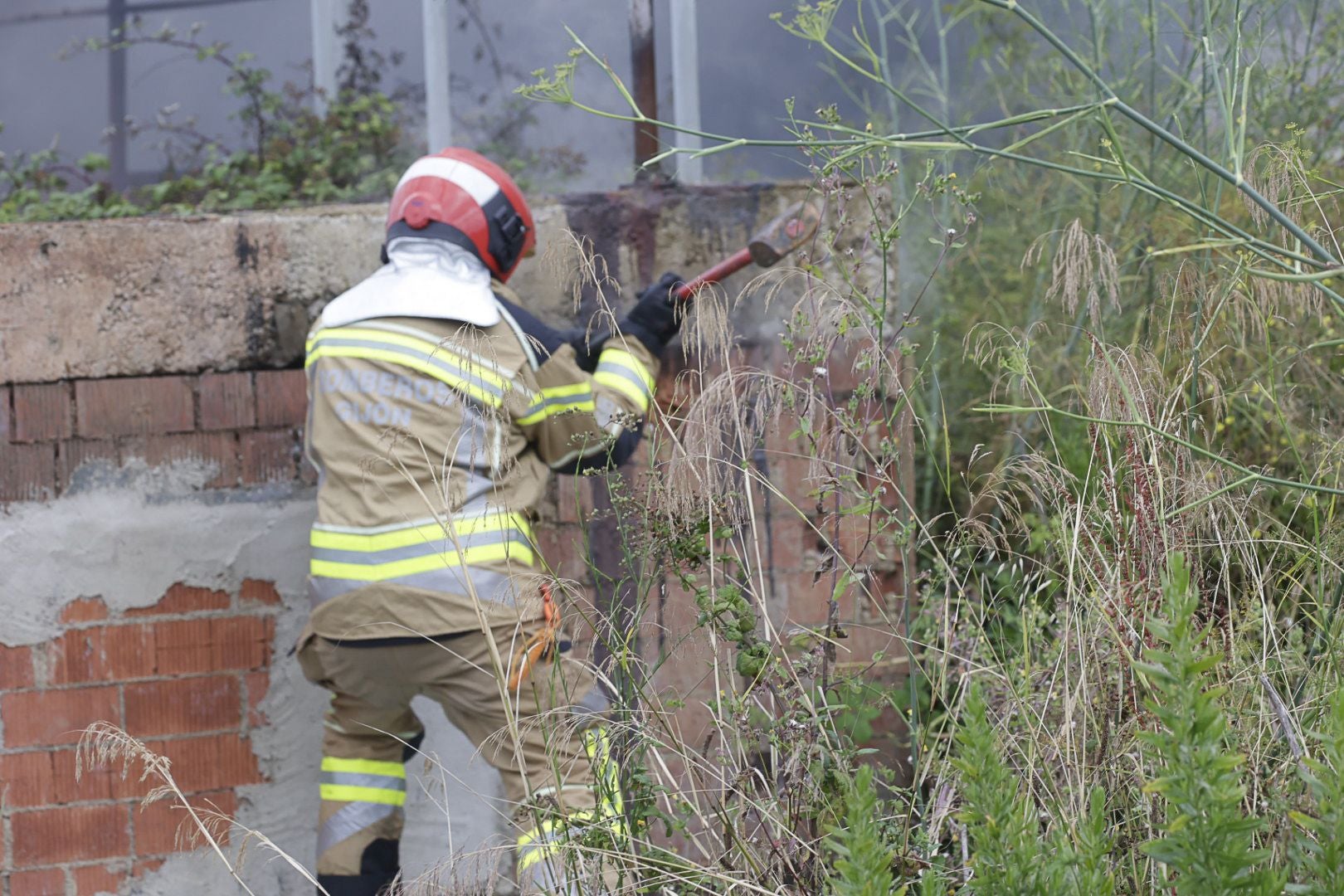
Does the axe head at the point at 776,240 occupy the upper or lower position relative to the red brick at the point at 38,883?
upper

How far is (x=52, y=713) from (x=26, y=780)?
155mm

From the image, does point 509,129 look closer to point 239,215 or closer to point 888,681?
point 239,215

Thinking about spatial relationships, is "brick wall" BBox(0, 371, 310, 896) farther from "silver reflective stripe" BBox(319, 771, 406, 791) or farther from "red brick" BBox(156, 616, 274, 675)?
"silver reflective stripe" BBox(319, 771, 406, 791)

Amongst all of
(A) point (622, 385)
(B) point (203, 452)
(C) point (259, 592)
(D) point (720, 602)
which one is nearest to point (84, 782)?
(C) point (259, 592)

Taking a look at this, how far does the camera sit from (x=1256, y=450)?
283cm

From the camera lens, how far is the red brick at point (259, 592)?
8.93 ft

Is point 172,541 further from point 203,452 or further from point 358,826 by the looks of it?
point 358,826

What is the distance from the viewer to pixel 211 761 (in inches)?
106

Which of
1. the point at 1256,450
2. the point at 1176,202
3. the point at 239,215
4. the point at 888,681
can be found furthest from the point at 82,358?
the point at 1256,450

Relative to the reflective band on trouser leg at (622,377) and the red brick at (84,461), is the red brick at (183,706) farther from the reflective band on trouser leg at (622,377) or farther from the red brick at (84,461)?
the reflective band on trouser leg at (622,377)

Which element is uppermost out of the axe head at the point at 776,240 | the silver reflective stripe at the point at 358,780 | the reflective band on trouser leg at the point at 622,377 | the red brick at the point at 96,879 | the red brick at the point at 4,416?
the axe head at the point at 776,240

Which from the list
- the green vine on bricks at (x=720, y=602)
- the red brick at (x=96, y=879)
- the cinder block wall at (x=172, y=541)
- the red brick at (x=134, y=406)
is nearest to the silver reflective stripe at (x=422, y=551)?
the cinder block wall at (x=172, y=541)

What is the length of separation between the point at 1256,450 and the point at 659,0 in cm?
193

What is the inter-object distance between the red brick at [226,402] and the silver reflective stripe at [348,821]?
2.94 ft
